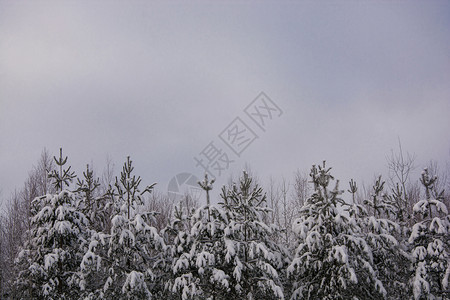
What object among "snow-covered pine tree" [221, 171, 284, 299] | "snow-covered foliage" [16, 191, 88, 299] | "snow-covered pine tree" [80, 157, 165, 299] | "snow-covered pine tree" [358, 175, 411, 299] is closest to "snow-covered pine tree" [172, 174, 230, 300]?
"snow-covered pine tree" [221, 171, 284, 299]

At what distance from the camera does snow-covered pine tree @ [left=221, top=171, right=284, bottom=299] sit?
30.6 feet

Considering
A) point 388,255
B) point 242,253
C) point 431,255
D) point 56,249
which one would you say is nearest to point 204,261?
point 242,253

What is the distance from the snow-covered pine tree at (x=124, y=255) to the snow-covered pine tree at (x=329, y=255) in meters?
4.05

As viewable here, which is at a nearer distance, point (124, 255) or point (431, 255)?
point (431, 255)

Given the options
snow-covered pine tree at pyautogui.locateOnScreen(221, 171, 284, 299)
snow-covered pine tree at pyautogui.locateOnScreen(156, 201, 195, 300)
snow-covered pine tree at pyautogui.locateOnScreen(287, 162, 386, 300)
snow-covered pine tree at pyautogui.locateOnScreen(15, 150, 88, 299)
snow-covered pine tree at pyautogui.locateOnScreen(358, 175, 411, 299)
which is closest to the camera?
snow-covered pine tree at pyautogui.locateOnScreen(287, 162, 386, 300)

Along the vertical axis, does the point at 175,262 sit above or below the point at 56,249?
below

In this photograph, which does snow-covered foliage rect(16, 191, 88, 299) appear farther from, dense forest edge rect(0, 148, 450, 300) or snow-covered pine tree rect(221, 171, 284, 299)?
snow-covered pine tree rect(221, 171, 284, 299)

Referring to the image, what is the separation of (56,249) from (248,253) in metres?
5.93

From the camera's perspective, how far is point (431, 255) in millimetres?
9617

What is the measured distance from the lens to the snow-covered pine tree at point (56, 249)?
10.8 meters

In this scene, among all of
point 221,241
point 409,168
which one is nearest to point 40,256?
point 221,241

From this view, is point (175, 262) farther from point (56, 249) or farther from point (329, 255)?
point (329, 255)

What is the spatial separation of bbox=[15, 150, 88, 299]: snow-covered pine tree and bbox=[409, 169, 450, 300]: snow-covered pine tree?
959 cm

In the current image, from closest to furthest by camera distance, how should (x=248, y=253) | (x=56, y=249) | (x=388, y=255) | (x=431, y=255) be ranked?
(x=431, y=255) → (x=248, y=253) → (x=388, y=255) → (x=56, y=249)
